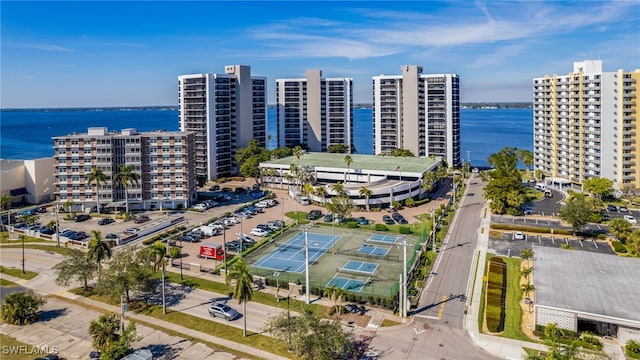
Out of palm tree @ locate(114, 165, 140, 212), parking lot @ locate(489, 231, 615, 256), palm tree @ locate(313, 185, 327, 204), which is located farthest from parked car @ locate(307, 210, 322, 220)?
palm tree @ locate(114, 165, 140, 212)

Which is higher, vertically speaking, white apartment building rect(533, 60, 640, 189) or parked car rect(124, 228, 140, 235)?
white apartment building rect(533, 60, 640, 189)

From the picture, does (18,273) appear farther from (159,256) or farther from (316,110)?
(316,110)

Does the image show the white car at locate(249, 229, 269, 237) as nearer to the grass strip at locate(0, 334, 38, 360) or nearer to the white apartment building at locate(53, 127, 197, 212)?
the white apartment building at locate(53, 127, 197, 212)

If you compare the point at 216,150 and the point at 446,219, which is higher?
the point at 216,150

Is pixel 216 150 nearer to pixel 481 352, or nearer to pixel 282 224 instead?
pixel 282 224

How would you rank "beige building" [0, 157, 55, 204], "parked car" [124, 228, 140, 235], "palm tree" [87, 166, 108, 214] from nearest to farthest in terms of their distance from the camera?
"parked car" [124, 228, 140, 235] < "palm tree" [87, 166, 108, 214] < "beige building" [0, 157, 55, 204]

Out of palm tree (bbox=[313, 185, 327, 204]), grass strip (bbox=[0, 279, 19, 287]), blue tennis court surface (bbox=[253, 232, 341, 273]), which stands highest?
palm tree (bbox=[313, 185, 327, 204])

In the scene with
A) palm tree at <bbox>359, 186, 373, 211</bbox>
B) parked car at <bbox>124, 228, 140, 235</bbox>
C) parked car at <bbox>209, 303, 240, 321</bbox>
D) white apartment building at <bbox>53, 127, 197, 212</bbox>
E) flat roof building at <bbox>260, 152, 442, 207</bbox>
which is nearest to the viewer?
parked car at <bbox>209, 303, 240, 321</bbox>

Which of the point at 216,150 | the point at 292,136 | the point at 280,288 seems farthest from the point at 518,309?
the point at 292,136
